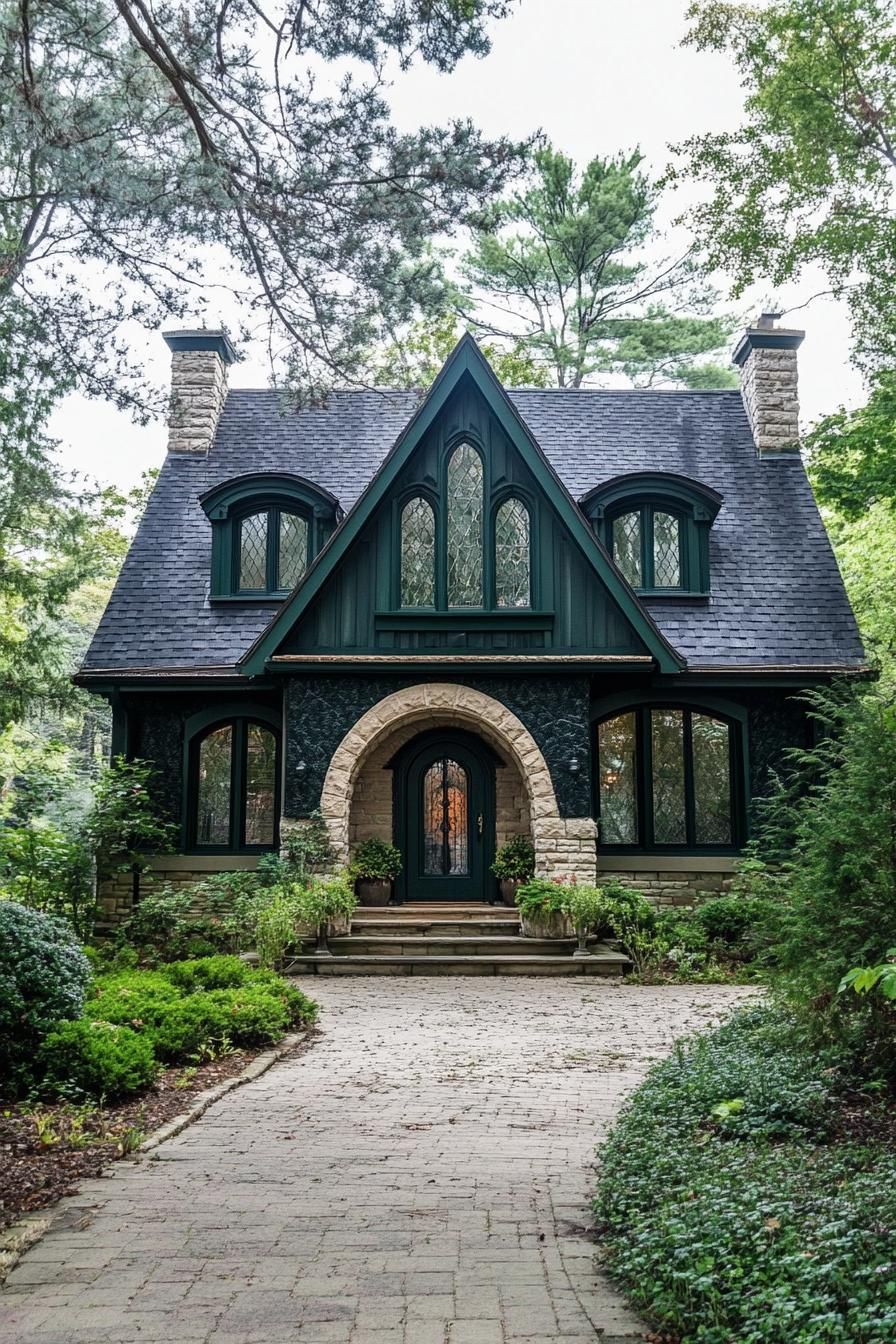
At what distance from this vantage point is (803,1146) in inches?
181

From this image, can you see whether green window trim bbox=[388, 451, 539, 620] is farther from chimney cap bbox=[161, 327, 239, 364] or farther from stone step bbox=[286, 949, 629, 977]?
chimney cap bbox=[161, 327, 239, 364]

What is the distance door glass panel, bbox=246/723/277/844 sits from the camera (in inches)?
591

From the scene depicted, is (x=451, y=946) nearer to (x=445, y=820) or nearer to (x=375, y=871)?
(x=375, y=871)

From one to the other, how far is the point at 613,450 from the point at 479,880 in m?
7.10

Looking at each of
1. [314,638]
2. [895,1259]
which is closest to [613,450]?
[314,638]

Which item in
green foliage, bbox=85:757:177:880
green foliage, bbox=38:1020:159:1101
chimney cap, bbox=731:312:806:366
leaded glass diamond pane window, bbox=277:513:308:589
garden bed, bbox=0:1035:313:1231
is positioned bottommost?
garden bed, bbox=0:1035:313:1231

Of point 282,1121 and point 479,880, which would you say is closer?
point 282,1121

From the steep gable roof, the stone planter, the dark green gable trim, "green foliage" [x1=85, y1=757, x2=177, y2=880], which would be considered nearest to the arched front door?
the stone planter

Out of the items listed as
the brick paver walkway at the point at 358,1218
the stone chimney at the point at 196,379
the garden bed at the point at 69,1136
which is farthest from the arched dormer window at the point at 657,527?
the garden bed at the point at 69,1136

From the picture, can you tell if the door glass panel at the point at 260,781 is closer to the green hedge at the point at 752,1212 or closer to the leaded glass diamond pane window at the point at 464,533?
the leaded glass diamond pane window at the point at 464,533

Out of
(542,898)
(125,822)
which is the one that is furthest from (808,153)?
(125,822)

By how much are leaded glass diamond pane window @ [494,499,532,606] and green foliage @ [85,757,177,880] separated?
519cm

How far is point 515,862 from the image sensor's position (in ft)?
46.2

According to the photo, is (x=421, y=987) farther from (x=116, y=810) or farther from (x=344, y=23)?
(x=344, y=23)
